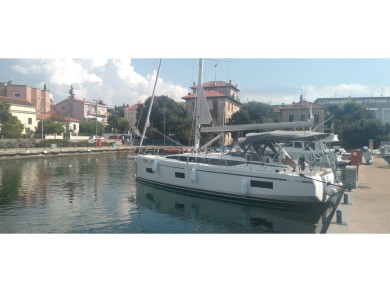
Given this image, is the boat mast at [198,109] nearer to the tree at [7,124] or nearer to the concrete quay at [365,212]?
the concrete quay at [365,212]

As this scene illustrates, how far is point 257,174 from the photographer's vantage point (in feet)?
43.1

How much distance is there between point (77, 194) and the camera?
15.5 m

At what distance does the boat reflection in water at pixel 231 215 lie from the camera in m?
10.5

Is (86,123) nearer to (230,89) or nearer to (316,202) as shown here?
(230,89)

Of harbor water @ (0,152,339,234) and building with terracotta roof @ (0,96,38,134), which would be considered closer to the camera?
harbor water @ (0,152,339,234)

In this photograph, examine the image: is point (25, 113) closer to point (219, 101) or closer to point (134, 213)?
point (219, 101)

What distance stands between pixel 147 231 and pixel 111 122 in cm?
6435

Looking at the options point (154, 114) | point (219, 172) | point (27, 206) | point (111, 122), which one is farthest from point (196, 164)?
point (111, 122)

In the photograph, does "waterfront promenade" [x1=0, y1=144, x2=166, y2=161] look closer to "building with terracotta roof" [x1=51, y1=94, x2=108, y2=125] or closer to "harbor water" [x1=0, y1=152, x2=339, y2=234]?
"harbor water" [x1=0, y1=152, x2=339, y2=234]

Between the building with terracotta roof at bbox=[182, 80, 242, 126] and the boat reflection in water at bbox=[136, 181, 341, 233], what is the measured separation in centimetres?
3605

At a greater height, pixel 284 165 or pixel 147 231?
pixel 284 165

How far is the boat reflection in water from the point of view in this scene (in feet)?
34.6

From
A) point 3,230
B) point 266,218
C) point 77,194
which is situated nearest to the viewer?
point 3,230

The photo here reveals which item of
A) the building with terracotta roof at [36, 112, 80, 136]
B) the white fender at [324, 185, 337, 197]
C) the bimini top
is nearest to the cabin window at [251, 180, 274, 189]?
the bimini top
